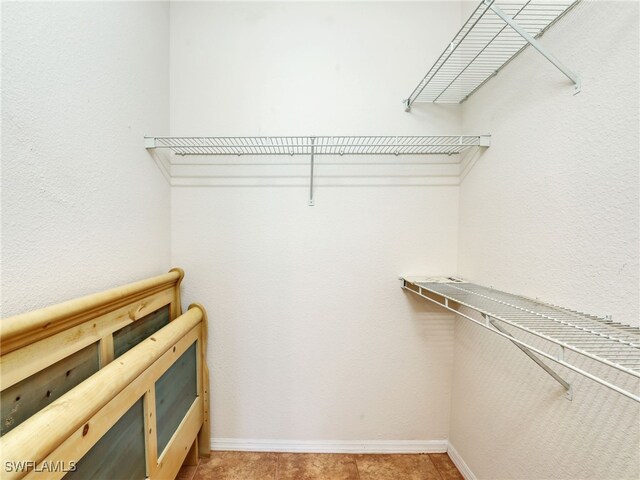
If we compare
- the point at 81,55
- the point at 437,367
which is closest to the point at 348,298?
A: the point at 437,367

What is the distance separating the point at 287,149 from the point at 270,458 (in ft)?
5.42

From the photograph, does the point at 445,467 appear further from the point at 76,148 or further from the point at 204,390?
the point at 76,148

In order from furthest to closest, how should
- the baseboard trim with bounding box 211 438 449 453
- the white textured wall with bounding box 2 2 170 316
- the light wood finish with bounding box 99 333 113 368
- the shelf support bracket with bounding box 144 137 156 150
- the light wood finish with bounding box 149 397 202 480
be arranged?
the baseboard trim with bounding box 211 438 449 453 < the shelf support bracket with bounding box 144 137 156 150 < the light wood finish with bounding box 149 397 202 480 < the light wood finish with bounding box 99 333 113 368 < the white textured wall with bounding box 2 2 170 316

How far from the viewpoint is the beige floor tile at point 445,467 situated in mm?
1318

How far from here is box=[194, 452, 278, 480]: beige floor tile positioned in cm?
129

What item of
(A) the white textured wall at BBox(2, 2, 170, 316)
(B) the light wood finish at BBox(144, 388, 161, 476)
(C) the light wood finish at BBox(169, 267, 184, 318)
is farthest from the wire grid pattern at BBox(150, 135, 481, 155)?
(B) the light wood finish at BBox(144, 388, 161, 476)

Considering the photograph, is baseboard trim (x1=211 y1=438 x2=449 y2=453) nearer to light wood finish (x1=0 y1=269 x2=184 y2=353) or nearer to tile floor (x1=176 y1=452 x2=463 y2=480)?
tile floor (x1=176 y1=452 x2=463 y2=480)

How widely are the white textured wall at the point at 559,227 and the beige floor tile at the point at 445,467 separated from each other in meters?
0.11

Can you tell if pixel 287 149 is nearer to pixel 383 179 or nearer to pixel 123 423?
pixel 383 179

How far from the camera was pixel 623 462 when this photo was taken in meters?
0.67

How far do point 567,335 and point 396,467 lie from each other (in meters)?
1.22

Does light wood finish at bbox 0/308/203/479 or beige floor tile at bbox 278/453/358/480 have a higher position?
light wood finish at bbox 0/308/203/479

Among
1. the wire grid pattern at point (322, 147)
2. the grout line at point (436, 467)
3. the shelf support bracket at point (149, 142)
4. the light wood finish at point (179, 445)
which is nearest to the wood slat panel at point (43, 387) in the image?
the light wood finish at point (179, 445)

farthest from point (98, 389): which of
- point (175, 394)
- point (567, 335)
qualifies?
point (567, 335)
